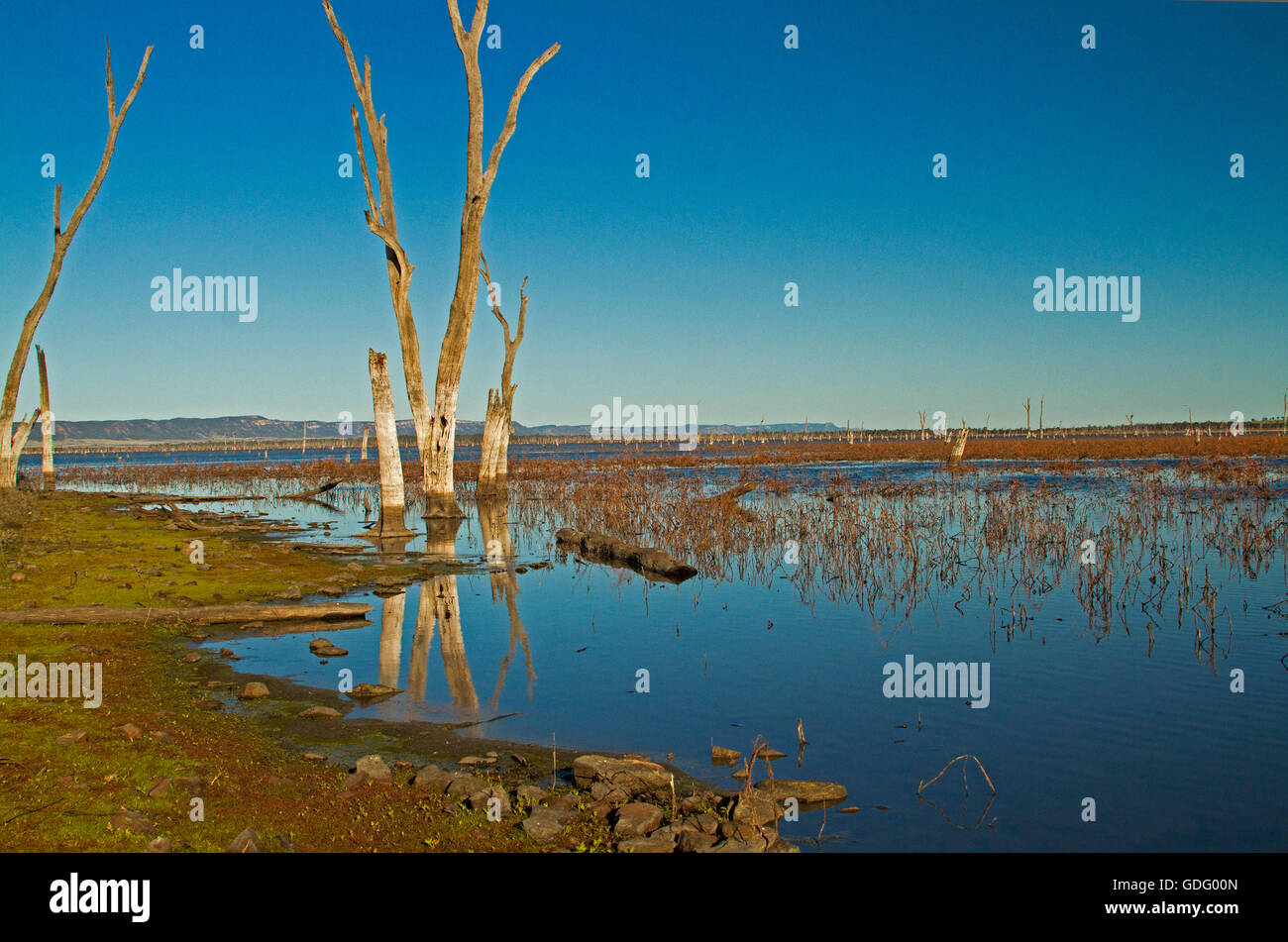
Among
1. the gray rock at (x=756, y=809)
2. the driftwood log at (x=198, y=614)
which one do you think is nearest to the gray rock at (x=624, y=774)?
the gray rock at (x=756, y=809)

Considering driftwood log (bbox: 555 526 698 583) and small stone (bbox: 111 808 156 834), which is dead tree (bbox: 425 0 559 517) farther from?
small stone (bbox: 111 808 156 834)

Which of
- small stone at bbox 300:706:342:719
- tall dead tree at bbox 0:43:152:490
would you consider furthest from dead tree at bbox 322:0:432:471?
small stone at bbox 300:706:342:719

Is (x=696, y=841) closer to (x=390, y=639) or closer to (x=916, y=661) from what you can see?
(x=916, y=661)

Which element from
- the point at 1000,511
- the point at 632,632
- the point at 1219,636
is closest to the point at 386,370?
the point at 632,632

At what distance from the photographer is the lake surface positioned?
5.52 m

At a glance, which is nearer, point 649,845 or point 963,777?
point 649,845

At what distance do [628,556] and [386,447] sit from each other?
7306 mm

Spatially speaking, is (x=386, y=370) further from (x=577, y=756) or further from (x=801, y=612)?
(x=577, y=756)

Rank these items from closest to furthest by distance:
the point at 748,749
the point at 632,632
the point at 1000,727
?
1. the point at 748,749
2. the point at 1000,727
3. the point at 632,632

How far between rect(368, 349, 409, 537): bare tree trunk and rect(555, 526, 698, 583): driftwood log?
172 inches

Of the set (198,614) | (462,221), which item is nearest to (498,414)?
(462,221)

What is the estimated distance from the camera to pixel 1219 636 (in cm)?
963

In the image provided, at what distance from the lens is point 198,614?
1095 centimetres

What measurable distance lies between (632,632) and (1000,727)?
4.86 m
